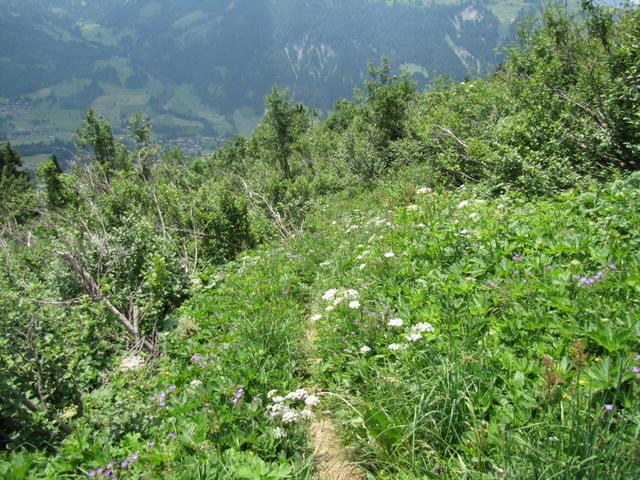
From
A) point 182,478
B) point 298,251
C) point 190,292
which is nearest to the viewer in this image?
point 182,478

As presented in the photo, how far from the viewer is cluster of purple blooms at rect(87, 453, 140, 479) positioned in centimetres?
314

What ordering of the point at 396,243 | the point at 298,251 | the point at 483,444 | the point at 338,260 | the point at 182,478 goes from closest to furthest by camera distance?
1. the point at 483,444
2. the point at 182,478
3. the point at 396,243
4. the point at 338,260
5. the point at 298,251

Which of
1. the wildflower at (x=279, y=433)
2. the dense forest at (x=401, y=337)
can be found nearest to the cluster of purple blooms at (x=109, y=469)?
the dense forest at (x=401, y=337)

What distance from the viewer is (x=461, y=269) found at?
199 inches

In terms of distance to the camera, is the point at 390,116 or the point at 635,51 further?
the point at 390,116

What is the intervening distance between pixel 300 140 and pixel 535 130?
30994 millimetres

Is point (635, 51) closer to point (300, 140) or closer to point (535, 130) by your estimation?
point (535, 130)

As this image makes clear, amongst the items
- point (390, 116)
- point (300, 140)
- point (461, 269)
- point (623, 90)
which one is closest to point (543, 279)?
point (461, 269)

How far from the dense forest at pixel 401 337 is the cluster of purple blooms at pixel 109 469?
0.04 m

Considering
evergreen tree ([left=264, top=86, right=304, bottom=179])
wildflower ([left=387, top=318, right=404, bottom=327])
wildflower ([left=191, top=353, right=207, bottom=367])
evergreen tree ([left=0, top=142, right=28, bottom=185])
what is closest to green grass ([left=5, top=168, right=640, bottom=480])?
wildflower ([left=191, top=353, right=207, bottom=367])

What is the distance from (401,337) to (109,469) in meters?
3.06

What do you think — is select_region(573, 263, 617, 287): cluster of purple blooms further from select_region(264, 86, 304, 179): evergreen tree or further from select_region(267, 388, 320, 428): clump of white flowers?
select_region(264, 86, 304, 179): evergreen tree

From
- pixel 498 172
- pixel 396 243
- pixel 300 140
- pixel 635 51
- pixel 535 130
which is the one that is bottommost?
pixel 396 243

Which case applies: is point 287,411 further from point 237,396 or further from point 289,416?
point 237,396
